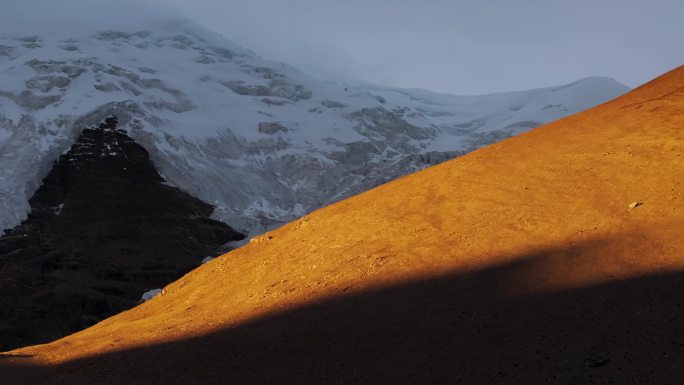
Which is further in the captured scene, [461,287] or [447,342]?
[461,287]

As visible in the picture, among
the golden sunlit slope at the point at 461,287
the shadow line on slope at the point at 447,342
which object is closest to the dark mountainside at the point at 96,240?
the golden sunlit slope at the point at 461,287

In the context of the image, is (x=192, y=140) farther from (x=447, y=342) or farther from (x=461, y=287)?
(x=447, y=342)

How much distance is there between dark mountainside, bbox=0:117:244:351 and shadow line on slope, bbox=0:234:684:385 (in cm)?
7403

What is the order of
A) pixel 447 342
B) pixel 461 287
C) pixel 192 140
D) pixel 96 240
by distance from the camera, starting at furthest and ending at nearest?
1. pixel 192 140
2. pixel 96 240
3. pixel 461 287
4. pixel 447 342

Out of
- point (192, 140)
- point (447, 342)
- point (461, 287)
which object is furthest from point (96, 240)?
point (447, 342)

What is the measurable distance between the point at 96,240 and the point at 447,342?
368 ft

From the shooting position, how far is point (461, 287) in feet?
64.3

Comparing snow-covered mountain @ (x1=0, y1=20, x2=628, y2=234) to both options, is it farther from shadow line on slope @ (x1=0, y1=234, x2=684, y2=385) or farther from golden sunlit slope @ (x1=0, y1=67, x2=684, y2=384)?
shadow line on slope @ (x1=0, y1=234, x2=684, y2=385)

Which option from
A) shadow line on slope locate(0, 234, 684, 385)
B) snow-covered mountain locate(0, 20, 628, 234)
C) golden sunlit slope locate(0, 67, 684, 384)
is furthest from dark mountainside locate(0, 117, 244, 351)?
shadow line on slope locate(0, 234, 684, 385)

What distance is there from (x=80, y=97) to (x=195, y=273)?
472 feet

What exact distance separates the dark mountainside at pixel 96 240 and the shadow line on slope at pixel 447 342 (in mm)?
74029

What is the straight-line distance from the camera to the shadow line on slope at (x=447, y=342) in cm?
1437

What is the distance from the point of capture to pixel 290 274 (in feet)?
80.1

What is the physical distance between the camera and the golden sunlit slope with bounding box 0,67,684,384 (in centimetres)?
1555
